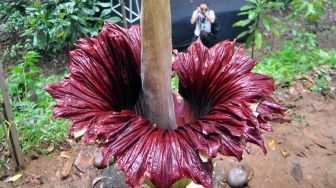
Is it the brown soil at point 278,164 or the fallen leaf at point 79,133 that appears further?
the brown soil at point 278,164

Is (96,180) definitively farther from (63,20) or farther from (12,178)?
(63,20)

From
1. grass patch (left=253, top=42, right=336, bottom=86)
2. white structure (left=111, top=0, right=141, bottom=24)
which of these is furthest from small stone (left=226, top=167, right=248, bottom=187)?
white structure (left=111, top=0, right=141, bottom=24)

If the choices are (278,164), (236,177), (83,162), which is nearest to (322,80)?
(278,164)

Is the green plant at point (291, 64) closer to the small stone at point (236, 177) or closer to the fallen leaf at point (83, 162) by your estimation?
the small stone at point (236, 177)

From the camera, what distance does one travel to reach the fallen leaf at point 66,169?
68.9 inches

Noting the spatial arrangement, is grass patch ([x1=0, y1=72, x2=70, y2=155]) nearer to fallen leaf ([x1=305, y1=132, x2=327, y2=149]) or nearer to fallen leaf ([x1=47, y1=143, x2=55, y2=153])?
fallen leaf ([x1=47, y1=143, x2=55, y2=153])

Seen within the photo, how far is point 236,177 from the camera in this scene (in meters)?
1.67

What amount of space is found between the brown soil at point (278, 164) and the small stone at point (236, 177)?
4 centimetres

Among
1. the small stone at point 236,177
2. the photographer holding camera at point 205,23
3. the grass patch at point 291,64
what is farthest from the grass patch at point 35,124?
the photographer holding camera at point 205,23

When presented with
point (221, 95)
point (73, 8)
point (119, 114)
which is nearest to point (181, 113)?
point (221, 95)

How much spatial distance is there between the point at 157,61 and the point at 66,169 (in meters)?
1.09

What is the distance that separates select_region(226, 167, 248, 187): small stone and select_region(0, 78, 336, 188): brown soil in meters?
0.04

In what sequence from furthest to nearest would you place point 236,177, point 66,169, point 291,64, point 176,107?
point 291,64 < point 66,169 < point 236,177 < point 176,107

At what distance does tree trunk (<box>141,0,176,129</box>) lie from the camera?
821 millimetres
